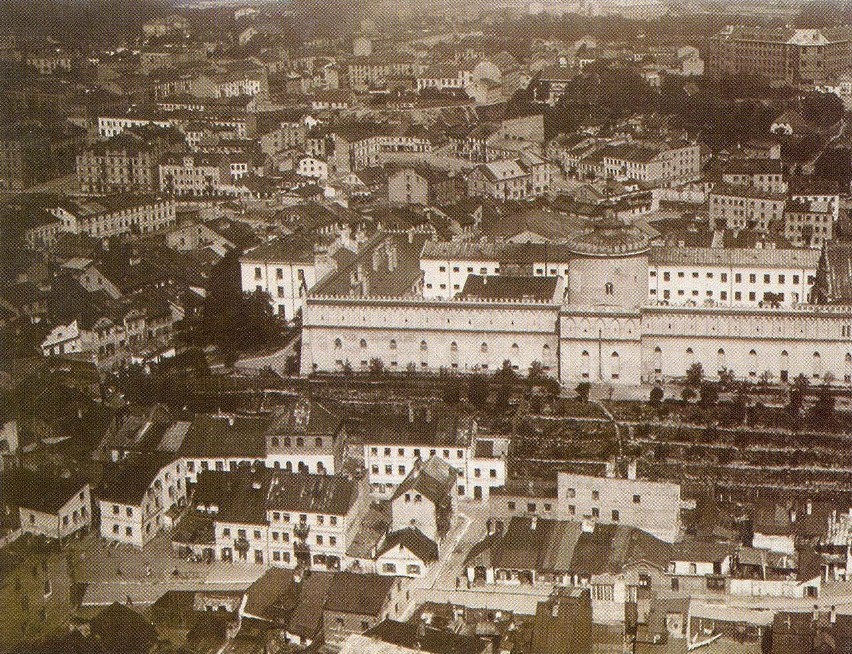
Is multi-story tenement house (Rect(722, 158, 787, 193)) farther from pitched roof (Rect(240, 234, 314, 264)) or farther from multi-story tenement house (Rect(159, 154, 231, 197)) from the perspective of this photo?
multi-story tenement house (Rect(159, 154, 231, 197))

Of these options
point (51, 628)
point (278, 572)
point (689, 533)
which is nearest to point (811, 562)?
point (689, 533)

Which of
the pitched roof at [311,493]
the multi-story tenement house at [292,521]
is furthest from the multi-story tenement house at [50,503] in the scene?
the pitched roof at [311,493]

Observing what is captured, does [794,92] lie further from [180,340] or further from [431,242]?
[180,340]

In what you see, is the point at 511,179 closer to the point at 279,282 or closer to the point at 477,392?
the point at 279,282

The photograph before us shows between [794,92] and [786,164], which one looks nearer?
[786,164]

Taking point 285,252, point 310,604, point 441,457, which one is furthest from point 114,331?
point 310,604

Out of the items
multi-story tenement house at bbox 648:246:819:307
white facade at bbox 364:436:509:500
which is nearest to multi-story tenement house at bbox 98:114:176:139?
multi-story tenement house at bbox 648:246:819:307
